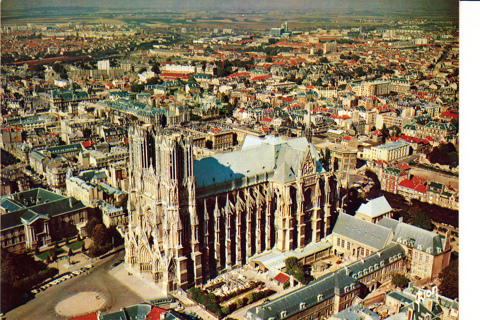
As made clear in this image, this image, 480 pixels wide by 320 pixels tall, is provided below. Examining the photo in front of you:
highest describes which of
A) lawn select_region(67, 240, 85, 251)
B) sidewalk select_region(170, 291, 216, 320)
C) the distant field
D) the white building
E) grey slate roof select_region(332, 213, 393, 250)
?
the distant field

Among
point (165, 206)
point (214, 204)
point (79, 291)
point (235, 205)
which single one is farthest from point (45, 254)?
point (235, 205)

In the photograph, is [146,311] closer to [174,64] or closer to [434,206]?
[434,206]

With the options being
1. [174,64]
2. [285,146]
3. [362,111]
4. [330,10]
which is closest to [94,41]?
[174,64]

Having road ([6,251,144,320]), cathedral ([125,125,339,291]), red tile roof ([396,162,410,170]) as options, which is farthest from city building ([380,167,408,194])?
road ([6,251,144,320])

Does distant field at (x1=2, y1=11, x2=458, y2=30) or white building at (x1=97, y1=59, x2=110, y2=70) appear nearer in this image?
distant field at (x1=2, y1=11, x2=458, y2=30)

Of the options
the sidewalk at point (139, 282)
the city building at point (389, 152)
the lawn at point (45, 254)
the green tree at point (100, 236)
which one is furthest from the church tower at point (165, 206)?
the city building at point (389, 152)

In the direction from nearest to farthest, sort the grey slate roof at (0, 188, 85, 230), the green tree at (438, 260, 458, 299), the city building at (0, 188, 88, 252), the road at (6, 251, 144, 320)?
the road at (6, 251, 144, 320) → the green tree at (438, 260, 458, 299) → the city building at (0, 188, 88, 252) → the grey slate roof at (0, 188, 85, 230)

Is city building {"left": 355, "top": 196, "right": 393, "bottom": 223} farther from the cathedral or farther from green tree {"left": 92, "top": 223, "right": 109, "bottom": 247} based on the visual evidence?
green tree {"left": 92, "top": 223, "right": 109, "bottom": 247}
